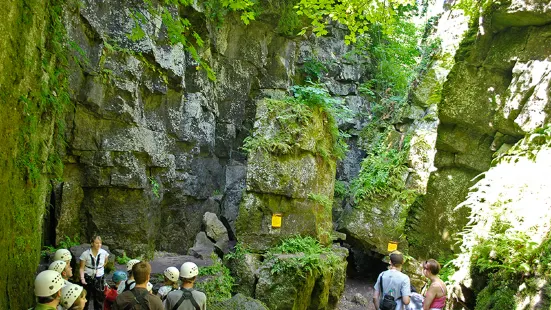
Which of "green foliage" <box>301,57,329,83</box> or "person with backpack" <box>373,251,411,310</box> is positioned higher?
"green foliage" <box>301,57,329,83</box>

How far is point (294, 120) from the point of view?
10359 millimetres

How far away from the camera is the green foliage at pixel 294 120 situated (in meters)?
10.0

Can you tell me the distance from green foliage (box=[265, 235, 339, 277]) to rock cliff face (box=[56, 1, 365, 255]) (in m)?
3.83

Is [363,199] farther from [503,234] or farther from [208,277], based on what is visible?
[503,234]

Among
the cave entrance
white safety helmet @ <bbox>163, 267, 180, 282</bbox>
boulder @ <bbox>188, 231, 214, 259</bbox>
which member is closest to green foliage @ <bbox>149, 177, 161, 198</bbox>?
boulder @ <bbox>188, 231, 214, 259</bbox>

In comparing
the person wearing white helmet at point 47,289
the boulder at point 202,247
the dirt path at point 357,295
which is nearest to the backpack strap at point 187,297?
the person wearing white helmet at point 47,289

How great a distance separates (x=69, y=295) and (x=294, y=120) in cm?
755

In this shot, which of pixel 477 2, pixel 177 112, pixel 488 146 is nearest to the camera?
pixel 488 146

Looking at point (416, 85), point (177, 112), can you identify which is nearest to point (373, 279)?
point (416, 85)

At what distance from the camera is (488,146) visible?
24.8ft

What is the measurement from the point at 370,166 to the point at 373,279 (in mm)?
4961

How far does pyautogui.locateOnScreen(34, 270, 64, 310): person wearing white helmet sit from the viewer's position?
331 centimetres

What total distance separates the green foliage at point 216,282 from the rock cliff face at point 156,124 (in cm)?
220

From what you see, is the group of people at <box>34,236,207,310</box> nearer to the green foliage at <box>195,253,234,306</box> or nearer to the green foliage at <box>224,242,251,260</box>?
the green foliage at <box>195,253,234,306</box>
